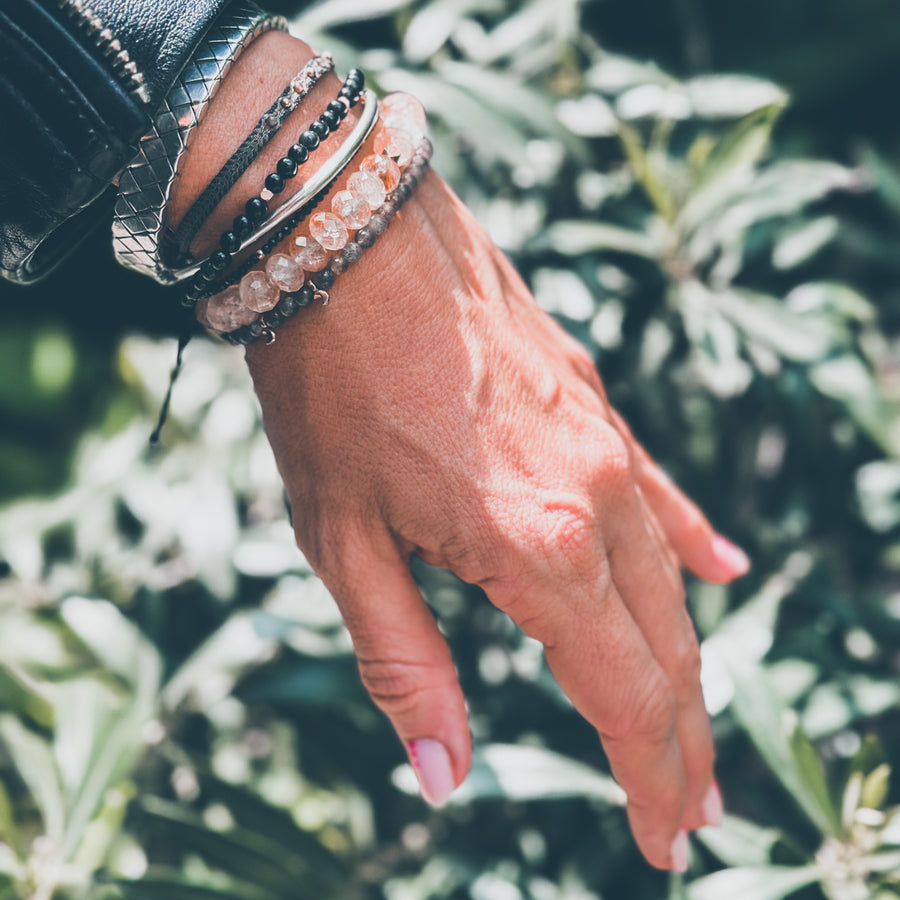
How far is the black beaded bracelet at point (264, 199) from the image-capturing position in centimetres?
78

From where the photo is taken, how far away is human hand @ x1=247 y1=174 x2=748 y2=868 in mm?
807

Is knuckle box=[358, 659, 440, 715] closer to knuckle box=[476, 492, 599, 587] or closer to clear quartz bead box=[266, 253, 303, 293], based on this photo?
knuckle box=[476, 492, 599, 587]

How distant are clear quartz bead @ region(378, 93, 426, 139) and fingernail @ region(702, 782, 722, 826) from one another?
913mm

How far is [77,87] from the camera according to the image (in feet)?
2.31

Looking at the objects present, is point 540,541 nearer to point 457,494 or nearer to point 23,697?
point 457,494

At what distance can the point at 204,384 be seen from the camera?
1.56 meters

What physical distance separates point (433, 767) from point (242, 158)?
27.5 inches

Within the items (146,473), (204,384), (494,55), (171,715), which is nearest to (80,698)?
(171,715)

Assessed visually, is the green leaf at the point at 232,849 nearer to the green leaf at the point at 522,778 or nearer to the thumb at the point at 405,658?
the green leaf at the point at 522,778

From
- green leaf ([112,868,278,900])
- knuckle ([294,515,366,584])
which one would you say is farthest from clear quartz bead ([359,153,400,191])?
green leaf ([112,868,278,900])

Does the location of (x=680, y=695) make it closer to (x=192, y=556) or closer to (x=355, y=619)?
(x=355, y=619)

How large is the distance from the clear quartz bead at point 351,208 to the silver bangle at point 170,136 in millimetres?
157

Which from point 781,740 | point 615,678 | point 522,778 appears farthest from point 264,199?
point 781,740

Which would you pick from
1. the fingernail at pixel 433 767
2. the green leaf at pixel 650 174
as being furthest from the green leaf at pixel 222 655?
the green leaf at pixel 650 174
